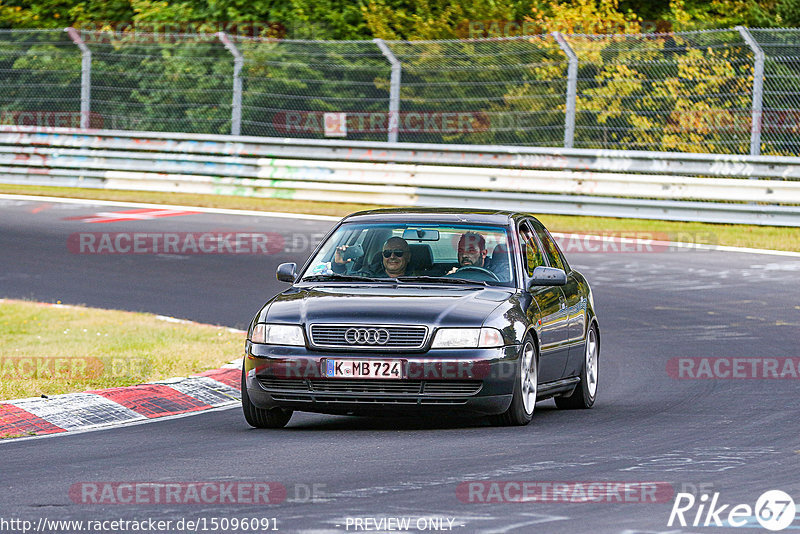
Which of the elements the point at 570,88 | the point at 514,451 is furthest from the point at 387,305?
the point at 570,88

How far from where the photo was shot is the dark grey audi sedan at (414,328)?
9070 millimetres

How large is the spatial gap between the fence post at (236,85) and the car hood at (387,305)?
1663 cm

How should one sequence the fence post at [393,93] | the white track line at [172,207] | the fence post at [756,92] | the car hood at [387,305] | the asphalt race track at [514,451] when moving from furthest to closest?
the fence post at [393,93], the white track line at [172,207], the fence post at [756,92], the car hood at [387,305], the asphalt race track at [514,451]

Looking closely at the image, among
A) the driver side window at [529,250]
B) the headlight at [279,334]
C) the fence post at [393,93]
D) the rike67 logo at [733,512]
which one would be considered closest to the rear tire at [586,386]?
the driver side window at [529,250]

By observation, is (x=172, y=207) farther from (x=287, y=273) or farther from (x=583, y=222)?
(x=287, y=273)

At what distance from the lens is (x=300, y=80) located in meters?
26.2

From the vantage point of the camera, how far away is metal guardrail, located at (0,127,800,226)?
22.0 m

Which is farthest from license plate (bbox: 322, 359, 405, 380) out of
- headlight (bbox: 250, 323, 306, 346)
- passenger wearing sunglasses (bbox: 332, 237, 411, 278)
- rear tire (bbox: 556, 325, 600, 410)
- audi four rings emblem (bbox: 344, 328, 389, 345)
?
rear tire (bbox: 556, 325, 600, 410)

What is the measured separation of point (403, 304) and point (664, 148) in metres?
14.7

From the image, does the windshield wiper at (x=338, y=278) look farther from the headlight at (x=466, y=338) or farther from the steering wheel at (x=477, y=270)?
the headlight at (x=466, y=338)

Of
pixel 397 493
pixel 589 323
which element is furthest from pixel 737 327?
pixel 397 493

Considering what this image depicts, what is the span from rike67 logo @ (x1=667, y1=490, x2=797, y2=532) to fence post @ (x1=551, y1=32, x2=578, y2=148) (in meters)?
16.5

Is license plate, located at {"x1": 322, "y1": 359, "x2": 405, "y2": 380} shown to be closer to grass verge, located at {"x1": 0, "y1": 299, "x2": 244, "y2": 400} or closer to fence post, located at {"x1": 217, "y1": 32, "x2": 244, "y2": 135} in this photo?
grass verge, located at {"x1": 0, "y1": 299, "x2": 244, "y2": 400}

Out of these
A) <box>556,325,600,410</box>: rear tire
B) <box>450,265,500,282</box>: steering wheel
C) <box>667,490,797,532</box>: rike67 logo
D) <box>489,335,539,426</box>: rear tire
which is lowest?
<box>556,325,600,410</box>: rear tire
